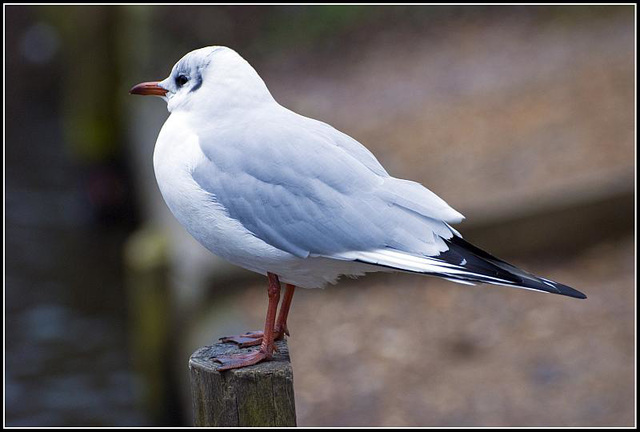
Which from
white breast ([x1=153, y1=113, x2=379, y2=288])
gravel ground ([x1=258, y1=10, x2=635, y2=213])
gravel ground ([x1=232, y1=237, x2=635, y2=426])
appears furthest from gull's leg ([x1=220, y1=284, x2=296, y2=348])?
gravel ground ([x1=258, y1=10, x2=635, y2=213])

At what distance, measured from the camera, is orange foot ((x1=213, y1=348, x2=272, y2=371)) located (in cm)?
258

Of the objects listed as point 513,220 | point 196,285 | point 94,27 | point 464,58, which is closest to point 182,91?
point 196,285

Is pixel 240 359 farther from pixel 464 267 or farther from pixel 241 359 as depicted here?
pixel 464 267

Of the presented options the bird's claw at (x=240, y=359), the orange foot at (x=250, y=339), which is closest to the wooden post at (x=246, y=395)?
the bird's claw at (x=240, y=359)

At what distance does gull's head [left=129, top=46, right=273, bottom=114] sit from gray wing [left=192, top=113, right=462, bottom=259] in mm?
100

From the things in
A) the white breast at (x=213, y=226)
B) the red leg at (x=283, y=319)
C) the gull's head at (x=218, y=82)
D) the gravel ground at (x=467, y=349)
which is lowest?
the gravel ground at (x=467, y=349)

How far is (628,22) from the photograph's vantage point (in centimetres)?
962

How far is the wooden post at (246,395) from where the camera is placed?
99.8 inches

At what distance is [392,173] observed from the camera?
297 inches

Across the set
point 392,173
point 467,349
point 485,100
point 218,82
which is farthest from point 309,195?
point 485,100

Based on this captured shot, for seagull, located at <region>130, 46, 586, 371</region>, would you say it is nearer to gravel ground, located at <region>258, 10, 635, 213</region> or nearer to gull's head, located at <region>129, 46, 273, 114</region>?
gull's head, located at <region>129, 46, 273, 114</region>

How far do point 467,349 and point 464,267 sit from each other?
10.5 feet

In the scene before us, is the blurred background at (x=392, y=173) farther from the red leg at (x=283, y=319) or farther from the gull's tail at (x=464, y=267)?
the gull's tail at (x=464, y=267)

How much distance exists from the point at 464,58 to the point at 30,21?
5.22 metres
